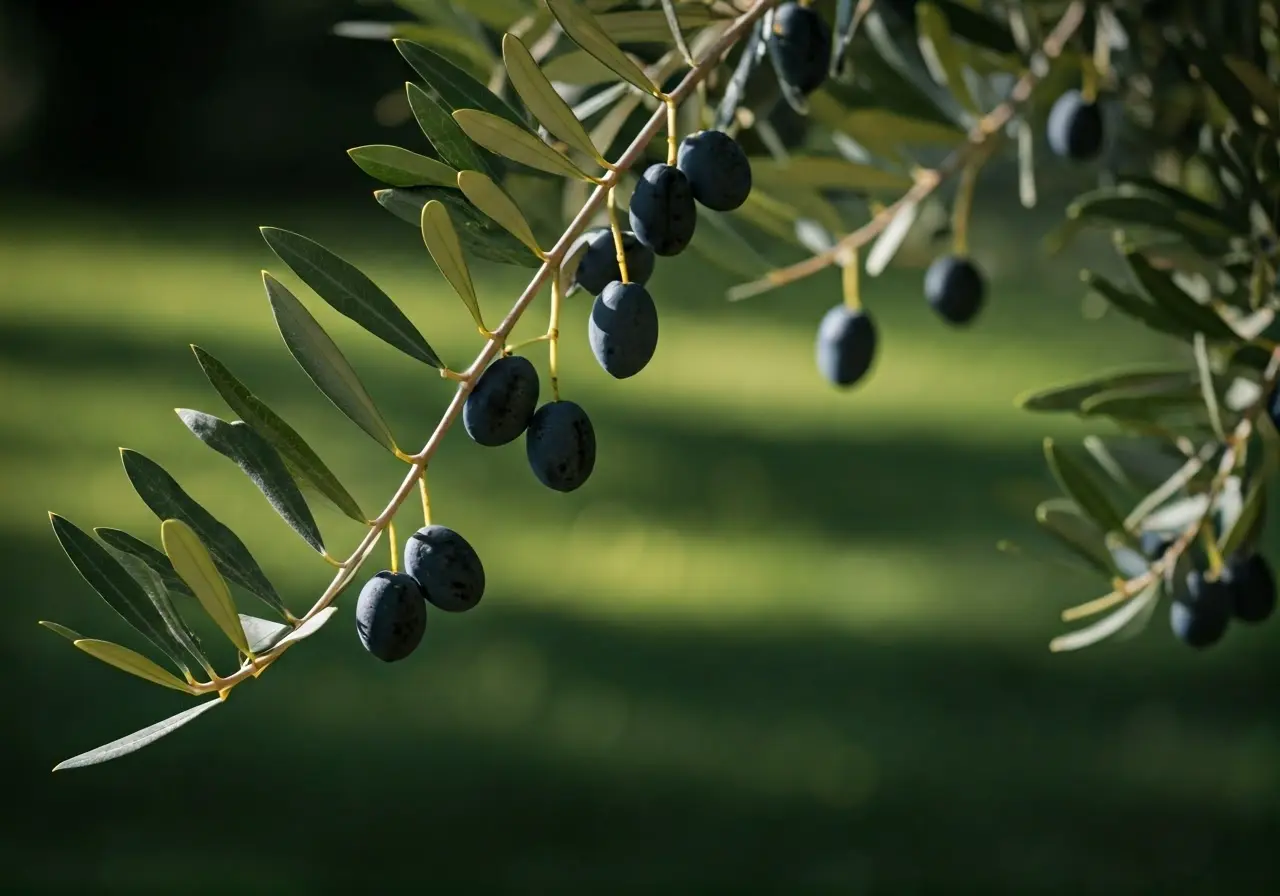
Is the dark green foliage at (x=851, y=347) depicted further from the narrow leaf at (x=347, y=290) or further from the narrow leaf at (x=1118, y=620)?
the narrow leaf at (x=347, y=290)

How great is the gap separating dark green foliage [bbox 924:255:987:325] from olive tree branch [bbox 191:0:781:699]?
1.23ft

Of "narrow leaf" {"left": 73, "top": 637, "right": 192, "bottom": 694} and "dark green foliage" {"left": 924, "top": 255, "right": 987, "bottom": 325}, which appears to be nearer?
"narrow leaf" {"left": 73, "top": 637, "right": 192, "bottom": 694}

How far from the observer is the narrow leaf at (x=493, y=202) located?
16.5 inches

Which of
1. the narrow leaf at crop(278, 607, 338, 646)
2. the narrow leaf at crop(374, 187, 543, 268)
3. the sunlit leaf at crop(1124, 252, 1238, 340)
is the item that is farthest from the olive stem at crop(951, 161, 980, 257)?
the narrow leaf at crop(278, 607, 338, 646)

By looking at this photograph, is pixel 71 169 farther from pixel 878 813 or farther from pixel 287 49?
pixel 878 813

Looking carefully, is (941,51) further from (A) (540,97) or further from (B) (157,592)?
(B) (157,592)

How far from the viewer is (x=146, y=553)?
16.7 inches

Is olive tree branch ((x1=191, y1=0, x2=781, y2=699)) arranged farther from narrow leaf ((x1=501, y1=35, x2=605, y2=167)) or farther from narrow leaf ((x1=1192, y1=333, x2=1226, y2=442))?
narrow leaf ((x1=1192, y1=333, x2=1226, y2=442))

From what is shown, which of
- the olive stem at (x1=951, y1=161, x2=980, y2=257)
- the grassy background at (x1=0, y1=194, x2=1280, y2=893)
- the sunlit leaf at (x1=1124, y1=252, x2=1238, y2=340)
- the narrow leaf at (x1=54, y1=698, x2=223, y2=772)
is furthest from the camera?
the grassy background at (x1=0, y1=194, x2=1280, y2=893)

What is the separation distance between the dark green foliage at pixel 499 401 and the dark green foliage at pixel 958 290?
1.38 feet

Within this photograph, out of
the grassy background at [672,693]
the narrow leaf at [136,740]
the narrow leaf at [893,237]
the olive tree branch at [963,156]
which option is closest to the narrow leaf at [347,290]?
the narrow leaf at [136,740]

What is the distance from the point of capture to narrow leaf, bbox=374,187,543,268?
17.7 inches

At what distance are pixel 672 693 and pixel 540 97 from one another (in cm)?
174

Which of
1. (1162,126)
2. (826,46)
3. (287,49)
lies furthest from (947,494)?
(287,49)
